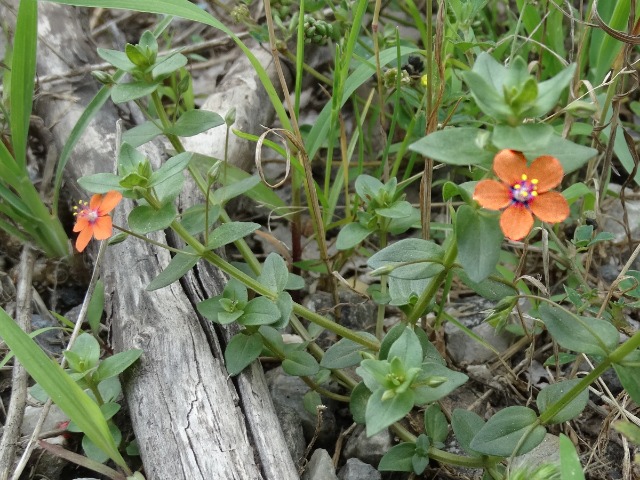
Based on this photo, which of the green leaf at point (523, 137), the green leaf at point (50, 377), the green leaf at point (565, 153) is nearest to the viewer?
the green leaf at point (523, 137)

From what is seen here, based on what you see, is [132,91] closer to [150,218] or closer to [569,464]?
[150,218]

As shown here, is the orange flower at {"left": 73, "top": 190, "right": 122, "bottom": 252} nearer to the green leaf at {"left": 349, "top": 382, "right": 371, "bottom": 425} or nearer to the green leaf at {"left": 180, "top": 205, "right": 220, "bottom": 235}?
the green leaf at {"left": 180, "top": 205, "right": 220, "bottom": 235}

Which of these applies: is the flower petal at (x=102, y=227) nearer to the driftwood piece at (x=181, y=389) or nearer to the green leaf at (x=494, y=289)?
the driftwood piece at (x=181, y=389)

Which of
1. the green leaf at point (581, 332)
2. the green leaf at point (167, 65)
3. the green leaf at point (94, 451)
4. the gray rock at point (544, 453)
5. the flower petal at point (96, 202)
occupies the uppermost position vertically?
the green leaf at point (167, 65)

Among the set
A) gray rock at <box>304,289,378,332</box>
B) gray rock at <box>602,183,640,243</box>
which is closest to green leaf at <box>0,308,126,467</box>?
gray rock at <box>304,289,378,332</box>

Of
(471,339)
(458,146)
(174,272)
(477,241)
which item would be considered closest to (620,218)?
(471,339)

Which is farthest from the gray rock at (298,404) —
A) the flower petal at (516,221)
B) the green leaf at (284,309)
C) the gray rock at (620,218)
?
the gray rock at (620,218)

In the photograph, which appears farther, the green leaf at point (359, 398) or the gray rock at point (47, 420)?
the gray rock at point (47, 420)

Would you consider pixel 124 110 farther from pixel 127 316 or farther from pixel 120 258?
pixel 127 316
